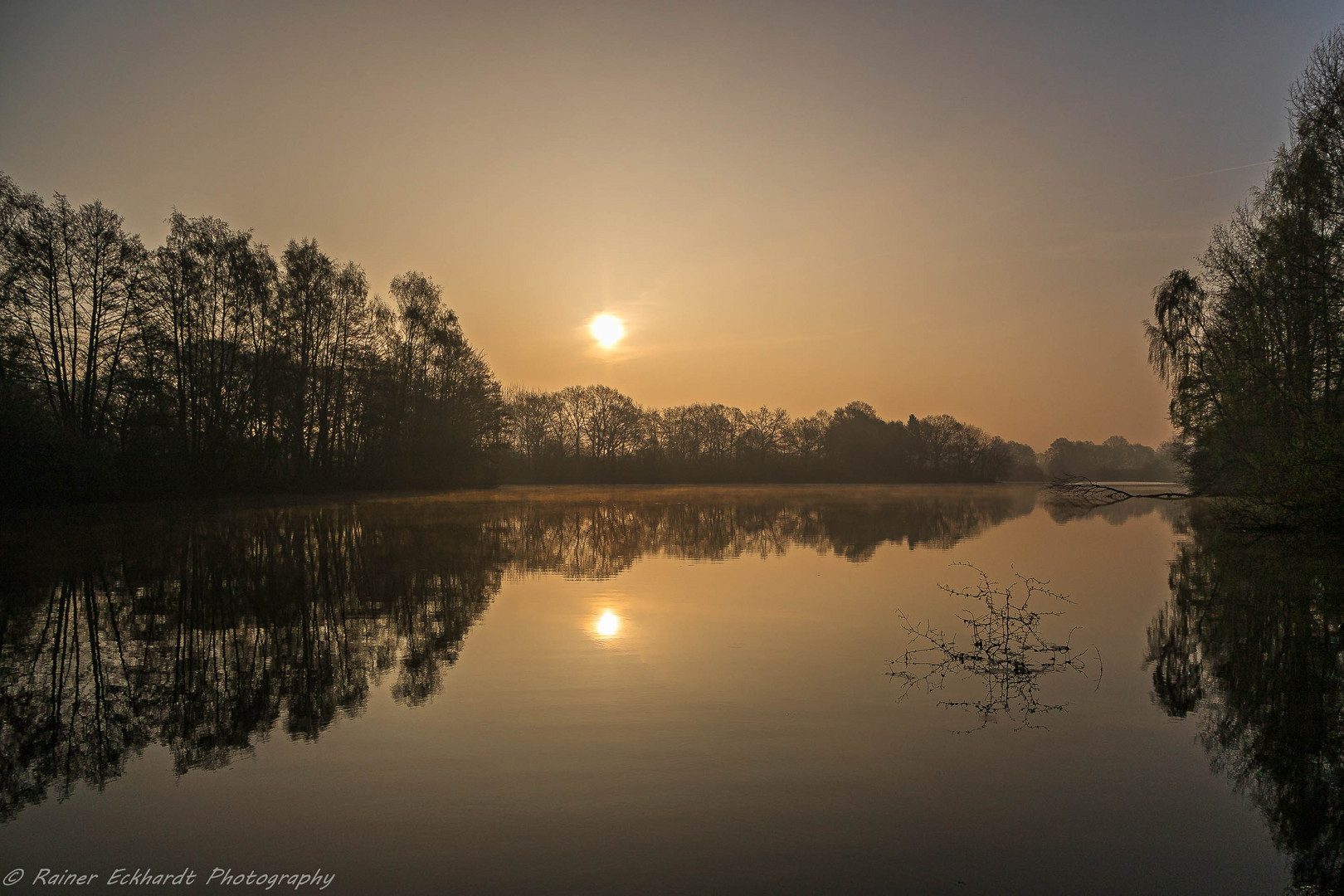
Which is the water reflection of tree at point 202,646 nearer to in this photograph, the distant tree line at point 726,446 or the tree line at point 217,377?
the tree line at point 217,377

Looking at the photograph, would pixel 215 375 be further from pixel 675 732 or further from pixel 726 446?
pixel 726 446

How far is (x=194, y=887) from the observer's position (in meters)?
4.02

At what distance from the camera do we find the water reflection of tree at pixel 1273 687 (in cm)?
482

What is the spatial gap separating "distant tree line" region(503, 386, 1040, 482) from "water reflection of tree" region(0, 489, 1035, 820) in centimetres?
6461

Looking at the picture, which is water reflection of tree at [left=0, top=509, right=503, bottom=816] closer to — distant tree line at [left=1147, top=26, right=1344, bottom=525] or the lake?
the lake

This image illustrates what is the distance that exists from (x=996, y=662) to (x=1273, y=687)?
2472 mm

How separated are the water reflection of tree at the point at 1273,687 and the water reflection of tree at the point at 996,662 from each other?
39.6 inches

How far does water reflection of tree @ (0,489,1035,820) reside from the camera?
6.28 meters

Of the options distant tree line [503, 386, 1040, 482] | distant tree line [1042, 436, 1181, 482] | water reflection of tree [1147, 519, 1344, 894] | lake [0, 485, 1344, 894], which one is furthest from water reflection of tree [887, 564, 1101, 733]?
distant tree line [1042, 436, 1181, 482]

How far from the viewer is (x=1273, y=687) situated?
7523mm

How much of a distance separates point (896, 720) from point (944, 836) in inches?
81.8

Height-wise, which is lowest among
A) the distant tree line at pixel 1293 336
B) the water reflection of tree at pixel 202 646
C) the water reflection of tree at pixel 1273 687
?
the water reflection of tree at pixel 1273 687

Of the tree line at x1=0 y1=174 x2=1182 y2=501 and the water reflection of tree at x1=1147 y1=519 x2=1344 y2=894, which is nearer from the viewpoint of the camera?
the water reflection of tree at x1=1147 y1=519 x2=1344 y2=894

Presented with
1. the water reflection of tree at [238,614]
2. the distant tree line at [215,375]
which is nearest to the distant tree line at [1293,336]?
the water reflection of tree at [238,614]
